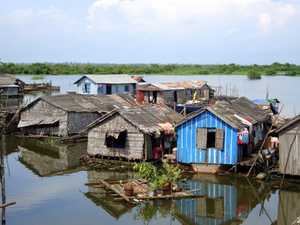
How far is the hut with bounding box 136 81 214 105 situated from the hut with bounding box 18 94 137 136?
227 inches

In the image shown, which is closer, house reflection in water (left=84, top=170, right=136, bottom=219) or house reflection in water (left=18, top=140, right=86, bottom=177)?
house reflection in water (left=84, top=170, right=136, bottom=219)

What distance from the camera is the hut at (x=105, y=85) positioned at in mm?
35169

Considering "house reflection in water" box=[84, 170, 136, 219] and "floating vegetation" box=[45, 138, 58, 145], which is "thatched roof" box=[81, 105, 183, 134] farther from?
"floating vegetation" box=[45, 138, 58, 145]

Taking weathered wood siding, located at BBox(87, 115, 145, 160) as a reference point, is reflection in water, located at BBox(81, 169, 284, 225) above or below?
below

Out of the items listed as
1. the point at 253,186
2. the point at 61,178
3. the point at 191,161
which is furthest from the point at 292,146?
the point at 61,178

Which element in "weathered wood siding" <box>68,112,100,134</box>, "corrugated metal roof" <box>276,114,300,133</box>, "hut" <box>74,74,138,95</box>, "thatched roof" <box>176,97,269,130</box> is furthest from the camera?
"hut" <box>74,74,138,95</box>

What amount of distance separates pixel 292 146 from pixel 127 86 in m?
23.5

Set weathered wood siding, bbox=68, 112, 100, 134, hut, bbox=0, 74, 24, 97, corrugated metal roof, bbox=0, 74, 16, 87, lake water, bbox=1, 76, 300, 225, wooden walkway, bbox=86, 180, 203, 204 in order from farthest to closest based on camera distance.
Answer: corrugated metal roof, bbox=0, 74, 16, 87
hut, bbox=0, 74, 24, 97
weathered wood siding, bbox=68, 112, 100, 134
wooden walkway, bbox=86, 180, 203, 204
lake water, bbox=1, 76, 300, 225

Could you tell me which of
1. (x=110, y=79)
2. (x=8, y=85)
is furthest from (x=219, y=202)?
(x=8, y=85)

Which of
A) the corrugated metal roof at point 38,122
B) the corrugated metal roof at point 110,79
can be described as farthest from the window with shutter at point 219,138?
the corrugated metal roof at point 110,79

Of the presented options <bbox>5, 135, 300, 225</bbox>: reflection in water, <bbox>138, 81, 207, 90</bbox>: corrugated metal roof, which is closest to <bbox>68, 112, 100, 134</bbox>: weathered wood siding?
<bbox>5, 135, 300, 225</bbox>: reflection in water

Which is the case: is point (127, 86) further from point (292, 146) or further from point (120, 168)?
point (292, 146)

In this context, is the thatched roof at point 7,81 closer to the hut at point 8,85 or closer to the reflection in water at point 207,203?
the hut at point 8,85

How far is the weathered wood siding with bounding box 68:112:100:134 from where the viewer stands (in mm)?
24312
